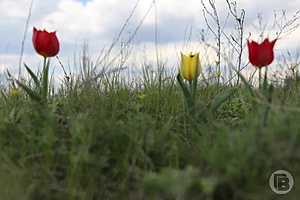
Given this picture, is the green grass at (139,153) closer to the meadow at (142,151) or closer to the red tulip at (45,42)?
the meadow at (142,151)

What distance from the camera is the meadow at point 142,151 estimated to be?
1.70 m

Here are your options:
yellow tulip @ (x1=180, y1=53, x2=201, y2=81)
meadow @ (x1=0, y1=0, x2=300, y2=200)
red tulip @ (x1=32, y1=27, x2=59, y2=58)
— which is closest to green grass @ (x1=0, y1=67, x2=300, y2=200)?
meadow @ (x1=0, y1=0, x2=300, y2=200)

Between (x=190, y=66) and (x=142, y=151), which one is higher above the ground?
(x=190, y=66)

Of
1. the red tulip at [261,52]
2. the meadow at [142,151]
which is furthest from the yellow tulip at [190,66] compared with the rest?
the red tulip at [261,52]

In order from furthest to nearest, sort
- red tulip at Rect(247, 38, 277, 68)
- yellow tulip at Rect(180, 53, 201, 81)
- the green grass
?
yellow tulip at Rect(180, 53, 201, 81) < red tulip at Rect(247, 38, 277, 68) < the green grass

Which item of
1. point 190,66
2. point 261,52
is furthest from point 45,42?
point 261,52

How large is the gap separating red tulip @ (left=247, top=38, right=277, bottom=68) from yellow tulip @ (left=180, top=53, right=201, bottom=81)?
32 centimetres

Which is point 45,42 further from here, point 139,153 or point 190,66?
point 139,153

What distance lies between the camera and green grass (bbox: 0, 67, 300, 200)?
169 cm

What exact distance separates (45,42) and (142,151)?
0.90 meters

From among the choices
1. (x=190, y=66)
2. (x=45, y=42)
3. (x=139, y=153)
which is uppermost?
(x=45, y=42)

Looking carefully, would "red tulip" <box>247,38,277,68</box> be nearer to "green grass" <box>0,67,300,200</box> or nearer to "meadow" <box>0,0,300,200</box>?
"meadow" <box>0,0,300,200</box>

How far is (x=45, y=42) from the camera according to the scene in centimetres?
257

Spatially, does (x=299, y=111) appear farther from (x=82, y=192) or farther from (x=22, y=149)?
(x=22, y=149)
